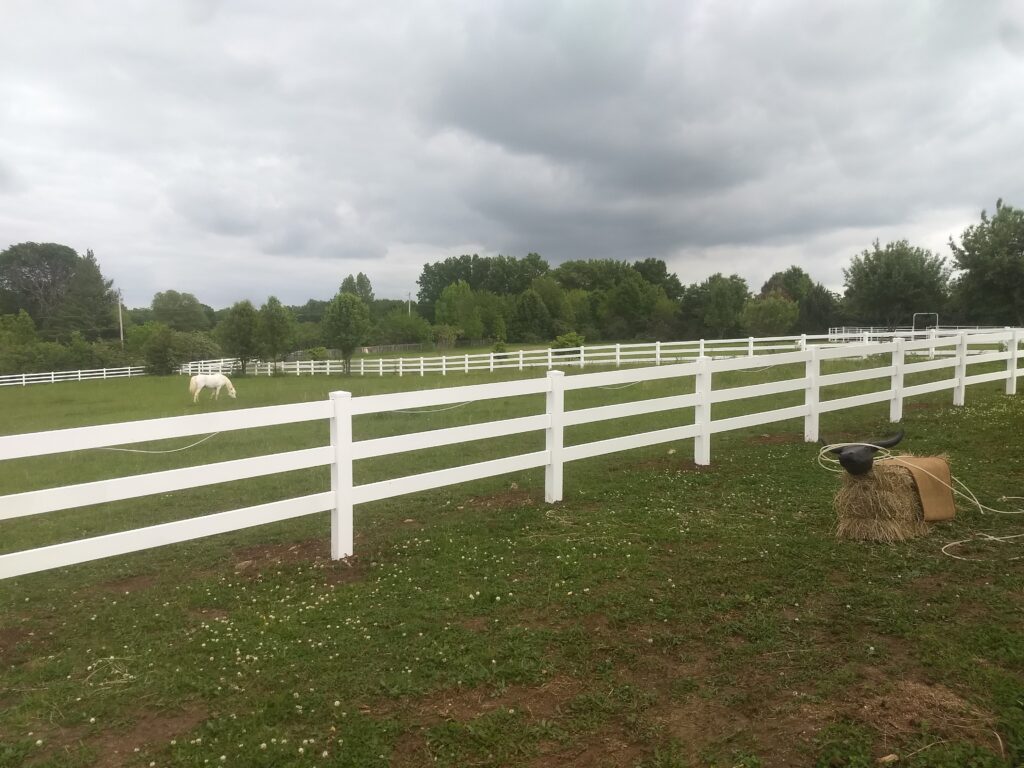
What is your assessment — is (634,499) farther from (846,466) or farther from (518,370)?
(518,370)

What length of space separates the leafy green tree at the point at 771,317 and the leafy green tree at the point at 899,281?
1352 centimetres

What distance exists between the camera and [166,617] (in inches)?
175

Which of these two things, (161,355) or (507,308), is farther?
(507,308)

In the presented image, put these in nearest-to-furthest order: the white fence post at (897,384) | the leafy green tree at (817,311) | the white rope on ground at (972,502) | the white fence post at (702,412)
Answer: the white rope on ground at (972,502) < the white fence post at (702,412) < the white fence post at (897,384) < the leafy green tree at (817,311)

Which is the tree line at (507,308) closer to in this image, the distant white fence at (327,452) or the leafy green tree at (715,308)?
the leafy green tree at (715,308)

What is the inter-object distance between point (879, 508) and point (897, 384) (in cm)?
598

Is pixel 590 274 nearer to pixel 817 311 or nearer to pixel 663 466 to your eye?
pixel 817 311

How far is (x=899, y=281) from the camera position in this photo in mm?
46406

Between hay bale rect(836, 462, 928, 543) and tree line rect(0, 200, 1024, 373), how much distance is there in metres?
31.6

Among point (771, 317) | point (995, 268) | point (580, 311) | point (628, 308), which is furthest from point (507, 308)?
point (995, 268)

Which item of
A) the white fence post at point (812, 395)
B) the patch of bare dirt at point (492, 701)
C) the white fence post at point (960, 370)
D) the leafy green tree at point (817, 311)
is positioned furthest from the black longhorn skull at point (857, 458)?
the leafy green tree at point (817, 311)

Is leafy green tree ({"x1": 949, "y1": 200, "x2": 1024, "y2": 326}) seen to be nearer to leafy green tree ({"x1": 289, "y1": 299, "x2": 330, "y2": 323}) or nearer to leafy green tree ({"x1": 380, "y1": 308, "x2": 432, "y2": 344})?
leafy green tree ({"x1": 380, "y1": 308, "x2": 432, "y2": 344})

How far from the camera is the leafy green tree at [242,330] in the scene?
1784 inches

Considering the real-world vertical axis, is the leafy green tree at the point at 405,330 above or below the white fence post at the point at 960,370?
above
